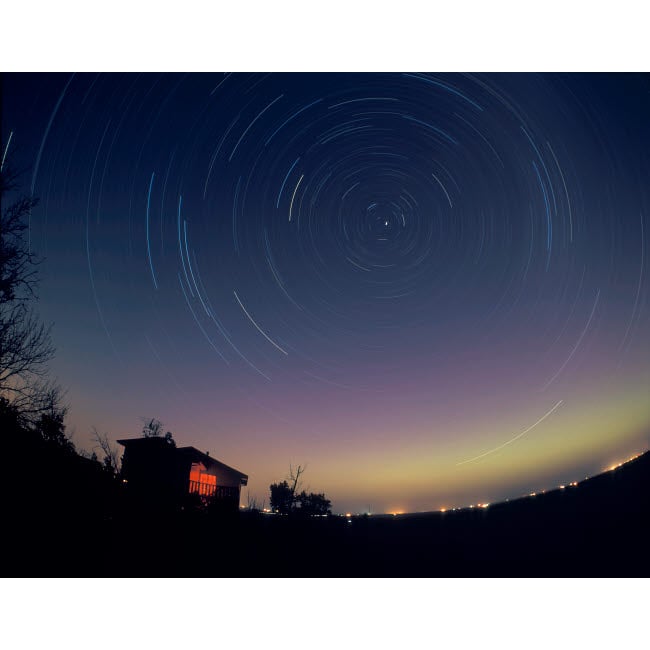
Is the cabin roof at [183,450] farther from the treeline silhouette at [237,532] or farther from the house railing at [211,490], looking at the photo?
the treeline silhouette at [237,532]

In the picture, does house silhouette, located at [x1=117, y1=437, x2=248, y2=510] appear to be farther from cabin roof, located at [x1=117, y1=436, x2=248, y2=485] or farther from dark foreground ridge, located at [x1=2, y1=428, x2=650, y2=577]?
dark foreground ridge, located at [x1=2, y1=428, x2=650, y2=577]

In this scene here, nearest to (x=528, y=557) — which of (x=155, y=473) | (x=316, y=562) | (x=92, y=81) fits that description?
(x=316, y=562)

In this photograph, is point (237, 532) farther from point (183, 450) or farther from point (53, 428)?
point (183, 450)

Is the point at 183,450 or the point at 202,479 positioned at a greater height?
the point at 183,450

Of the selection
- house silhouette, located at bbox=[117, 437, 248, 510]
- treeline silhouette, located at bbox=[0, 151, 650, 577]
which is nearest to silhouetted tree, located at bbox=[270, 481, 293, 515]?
house silhouette, located at bbox=[117, 437, 248, 510]

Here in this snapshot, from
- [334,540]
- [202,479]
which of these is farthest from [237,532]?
[202,479]

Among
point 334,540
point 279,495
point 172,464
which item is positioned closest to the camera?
point 334,540

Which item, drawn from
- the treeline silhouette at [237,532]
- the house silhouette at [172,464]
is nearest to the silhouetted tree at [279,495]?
the house silhouette at [172,464]

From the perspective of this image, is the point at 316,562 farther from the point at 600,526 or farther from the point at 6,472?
the point at 6,472
